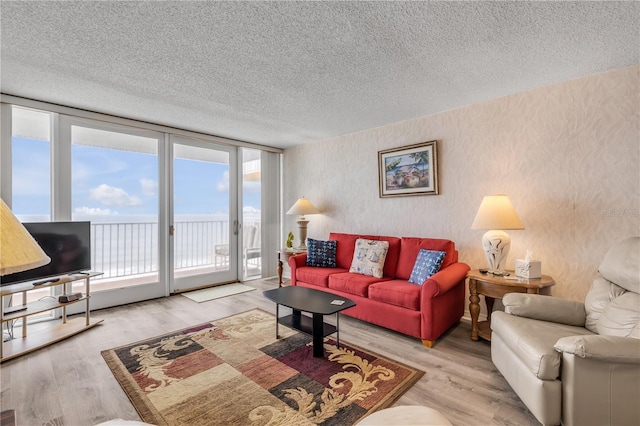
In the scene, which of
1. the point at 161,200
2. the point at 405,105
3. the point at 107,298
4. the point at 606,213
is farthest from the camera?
the point at 161,200

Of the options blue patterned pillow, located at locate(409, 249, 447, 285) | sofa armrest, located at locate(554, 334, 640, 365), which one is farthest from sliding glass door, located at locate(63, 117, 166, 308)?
sofa armrest, located at locate(554, 334, 640, 365)

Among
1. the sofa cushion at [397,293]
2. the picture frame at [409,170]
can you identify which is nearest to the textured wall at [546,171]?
the picture frame at [409,170]

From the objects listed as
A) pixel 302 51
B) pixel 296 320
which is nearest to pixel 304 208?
pixel 296 320

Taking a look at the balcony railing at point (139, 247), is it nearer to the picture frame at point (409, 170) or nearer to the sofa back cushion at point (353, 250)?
the sofa back cushion at point (353, 250)

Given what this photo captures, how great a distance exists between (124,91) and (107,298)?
2517 millimetres

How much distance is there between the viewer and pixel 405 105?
3324 millimetres

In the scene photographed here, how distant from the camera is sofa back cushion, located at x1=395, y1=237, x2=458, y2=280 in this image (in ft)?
10.4

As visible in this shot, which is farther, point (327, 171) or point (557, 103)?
point (327, 171)

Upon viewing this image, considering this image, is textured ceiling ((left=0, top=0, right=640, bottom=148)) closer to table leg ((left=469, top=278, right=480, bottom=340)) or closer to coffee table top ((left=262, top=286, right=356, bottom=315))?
table leg ((left=469, top=278, right=480, bottom=340))

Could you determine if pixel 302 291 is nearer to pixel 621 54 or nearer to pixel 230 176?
pixel 230 176

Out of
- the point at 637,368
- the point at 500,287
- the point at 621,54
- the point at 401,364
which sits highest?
the point at 621,54

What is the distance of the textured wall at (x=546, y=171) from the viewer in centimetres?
250

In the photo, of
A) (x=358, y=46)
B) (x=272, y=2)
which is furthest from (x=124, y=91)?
(x=358, y=46)

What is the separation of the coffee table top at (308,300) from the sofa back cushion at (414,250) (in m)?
0.98
